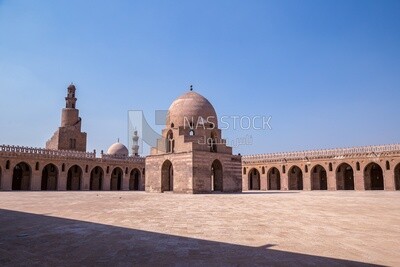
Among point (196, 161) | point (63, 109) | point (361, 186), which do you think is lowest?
point (361, 186)

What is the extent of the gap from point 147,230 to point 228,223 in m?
1.84

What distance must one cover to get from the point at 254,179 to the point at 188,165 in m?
20.4

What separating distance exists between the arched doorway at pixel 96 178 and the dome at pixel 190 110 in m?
15.5

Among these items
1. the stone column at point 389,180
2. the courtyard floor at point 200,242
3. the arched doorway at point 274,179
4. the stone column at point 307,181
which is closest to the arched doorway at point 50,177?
the arched doorway at point 274,179

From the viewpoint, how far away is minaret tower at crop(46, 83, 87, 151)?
3719cm

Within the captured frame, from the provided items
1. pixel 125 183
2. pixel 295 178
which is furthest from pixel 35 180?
pixel 295 178

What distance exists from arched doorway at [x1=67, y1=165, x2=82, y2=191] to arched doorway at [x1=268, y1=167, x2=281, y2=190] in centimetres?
2193

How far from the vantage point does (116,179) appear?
39.1 metres

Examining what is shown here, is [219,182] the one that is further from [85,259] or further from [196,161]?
[85,259]

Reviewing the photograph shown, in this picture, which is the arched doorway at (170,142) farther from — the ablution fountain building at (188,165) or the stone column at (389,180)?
the stone column at (389,180)

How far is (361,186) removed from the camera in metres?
30.5

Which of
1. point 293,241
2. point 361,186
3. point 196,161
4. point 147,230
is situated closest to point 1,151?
point 196,161

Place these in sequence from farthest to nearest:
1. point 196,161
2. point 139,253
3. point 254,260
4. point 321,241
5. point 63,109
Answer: point 63,109
point 196,161
point 321,241
point 139,253
point 254,260

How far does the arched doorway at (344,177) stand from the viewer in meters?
32.7
